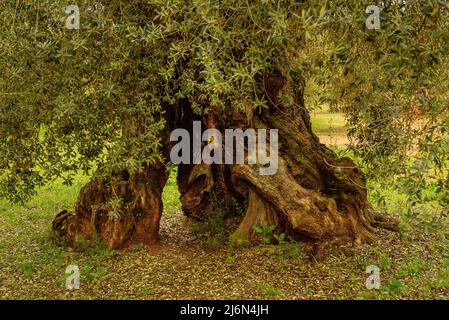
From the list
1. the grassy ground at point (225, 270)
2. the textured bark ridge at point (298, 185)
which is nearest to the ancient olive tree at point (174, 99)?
the textured bark ridge at point (298, 185)

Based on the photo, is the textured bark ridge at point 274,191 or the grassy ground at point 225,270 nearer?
the grassy ground at point 225,270

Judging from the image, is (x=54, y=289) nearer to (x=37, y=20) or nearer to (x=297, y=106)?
(x=37, y=20)

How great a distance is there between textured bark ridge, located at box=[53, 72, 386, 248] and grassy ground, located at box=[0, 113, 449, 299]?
311mm

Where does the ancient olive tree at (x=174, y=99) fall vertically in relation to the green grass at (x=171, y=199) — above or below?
above

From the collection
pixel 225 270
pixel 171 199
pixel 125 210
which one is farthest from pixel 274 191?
pixel 171 199

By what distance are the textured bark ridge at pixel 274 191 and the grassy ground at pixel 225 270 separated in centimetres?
31

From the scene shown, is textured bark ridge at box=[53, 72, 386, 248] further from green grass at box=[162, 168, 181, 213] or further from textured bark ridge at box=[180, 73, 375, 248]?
green grass at box=[162, 168, 181, 213]

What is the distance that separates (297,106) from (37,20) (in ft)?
13.8

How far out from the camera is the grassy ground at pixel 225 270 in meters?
7.00

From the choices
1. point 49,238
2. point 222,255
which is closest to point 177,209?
point 49,238

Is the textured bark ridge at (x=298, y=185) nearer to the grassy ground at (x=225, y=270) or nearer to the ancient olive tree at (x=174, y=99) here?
the ancient olive tree at (x=174, y=99)

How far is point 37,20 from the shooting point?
561cm

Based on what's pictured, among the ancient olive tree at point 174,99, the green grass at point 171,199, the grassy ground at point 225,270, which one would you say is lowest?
the grassy ground at point 225,270

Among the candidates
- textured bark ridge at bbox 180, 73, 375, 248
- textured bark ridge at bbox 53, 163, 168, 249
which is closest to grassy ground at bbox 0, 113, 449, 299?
textured bark ridge at bbox 53, 163, 168, 249
